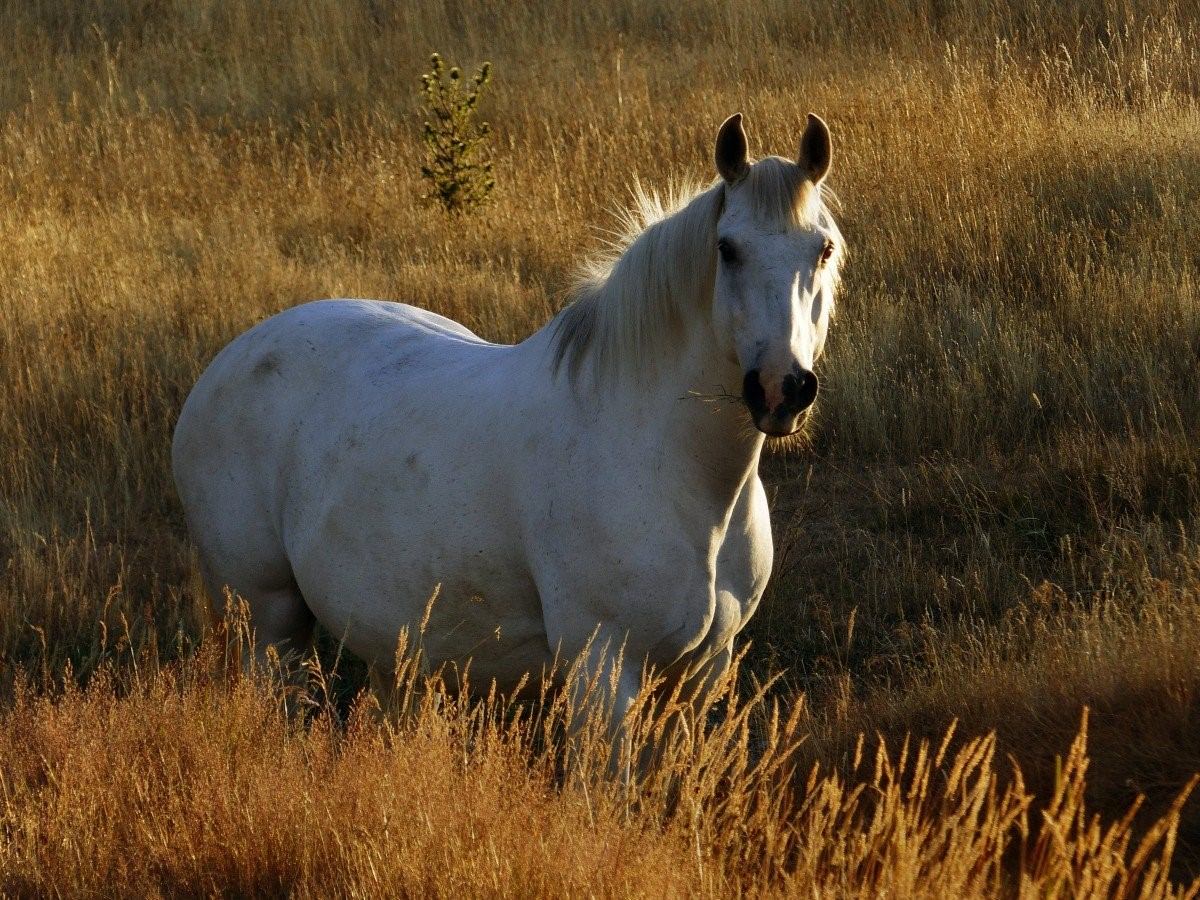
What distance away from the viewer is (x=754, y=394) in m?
2.82

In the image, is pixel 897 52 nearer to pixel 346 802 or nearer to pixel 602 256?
pixel 602 256

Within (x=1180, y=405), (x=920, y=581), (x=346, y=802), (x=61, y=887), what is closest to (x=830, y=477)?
(x=920, y=581)

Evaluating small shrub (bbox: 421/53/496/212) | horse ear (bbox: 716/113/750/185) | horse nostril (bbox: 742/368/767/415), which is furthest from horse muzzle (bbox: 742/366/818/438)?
small shrub (bbox: 421/53/496/212)

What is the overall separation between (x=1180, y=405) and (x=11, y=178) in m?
8.52

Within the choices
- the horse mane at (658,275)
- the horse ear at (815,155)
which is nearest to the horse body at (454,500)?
the horse mane at (658,275)

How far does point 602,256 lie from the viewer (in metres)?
3.65

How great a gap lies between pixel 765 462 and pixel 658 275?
3.08 meters

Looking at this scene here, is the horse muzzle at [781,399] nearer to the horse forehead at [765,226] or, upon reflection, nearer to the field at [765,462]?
the horse forehead at [765,226]

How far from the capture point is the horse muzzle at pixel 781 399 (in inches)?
109

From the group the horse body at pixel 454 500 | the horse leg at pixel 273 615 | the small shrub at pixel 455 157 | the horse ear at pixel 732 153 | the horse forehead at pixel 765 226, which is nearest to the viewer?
the horse forehead at pixel 765 226

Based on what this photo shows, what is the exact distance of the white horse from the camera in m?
2.97

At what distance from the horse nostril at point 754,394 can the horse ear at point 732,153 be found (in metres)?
0.51

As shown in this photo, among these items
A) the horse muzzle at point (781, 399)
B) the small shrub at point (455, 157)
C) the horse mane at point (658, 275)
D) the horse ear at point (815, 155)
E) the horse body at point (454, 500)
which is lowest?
the horse body at point (454, 500)

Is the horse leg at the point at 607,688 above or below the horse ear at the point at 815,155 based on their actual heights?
below
